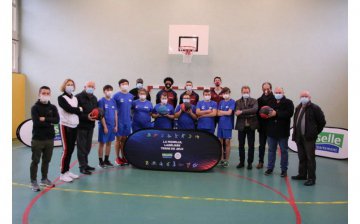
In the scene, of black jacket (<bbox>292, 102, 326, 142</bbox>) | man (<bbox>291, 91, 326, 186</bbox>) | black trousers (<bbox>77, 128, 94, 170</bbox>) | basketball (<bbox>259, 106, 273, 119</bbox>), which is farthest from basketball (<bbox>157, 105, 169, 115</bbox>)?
black jacket (<bbox>292, 102, 326, 142</bbox>)

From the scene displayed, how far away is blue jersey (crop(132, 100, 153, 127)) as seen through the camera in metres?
6.13

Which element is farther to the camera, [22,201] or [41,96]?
[41,96]

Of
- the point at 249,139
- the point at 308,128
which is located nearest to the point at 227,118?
the point at 249,139

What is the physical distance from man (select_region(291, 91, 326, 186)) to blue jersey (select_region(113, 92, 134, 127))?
135 inches

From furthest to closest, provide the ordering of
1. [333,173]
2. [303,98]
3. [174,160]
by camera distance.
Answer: [333,173] → [174,160] → [303,98]

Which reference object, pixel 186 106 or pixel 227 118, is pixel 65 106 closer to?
pixel 186 106

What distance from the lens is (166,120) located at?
629cm

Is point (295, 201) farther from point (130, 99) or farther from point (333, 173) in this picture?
point (130, 99)

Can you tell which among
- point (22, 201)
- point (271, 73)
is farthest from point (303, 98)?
point (22, 201)

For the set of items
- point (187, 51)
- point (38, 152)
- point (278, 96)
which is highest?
point (187, 51)

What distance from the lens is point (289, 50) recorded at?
9383mm

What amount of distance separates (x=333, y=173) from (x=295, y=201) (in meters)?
2.53

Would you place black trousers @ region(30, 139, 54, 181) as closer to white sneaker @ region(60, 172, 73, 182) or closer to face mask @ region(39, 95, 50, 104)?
white sneaker @ region(60, 172, 73, 182)

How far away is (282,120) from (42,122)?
14.3 ft
